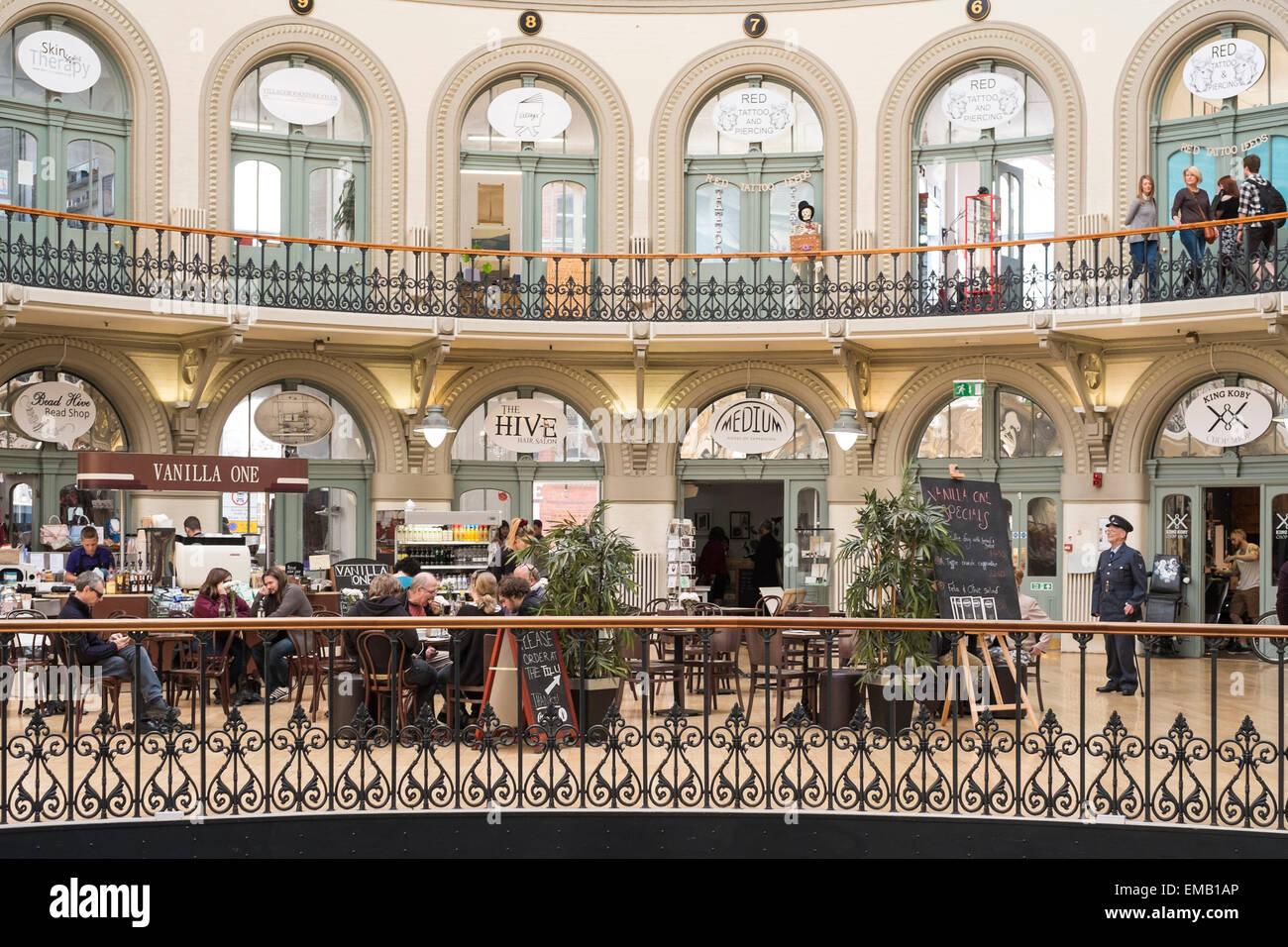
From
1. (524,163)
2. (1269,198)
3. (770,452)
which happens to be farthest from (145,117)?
(1269,198)

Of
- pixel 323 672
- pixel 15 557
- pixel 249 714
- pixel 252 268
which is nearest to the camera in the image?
pixel 249 714

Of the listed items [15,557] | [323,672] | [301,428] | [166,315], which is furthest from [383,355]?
[323,672]

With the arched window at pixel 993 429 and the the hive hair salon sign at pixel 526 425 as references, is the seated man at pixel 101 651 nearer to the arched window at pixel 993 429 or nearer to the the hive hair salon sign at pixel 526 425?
the the hive hair salon sign at pixel 526 425

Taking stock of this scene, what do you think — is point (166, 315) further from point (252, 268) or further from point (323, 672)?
point (323, 672)

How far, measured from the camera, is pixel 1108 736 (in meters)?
6.74

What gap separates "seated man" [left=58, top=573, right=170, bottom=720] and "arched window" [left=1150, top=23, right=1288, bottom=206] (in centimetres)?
1153

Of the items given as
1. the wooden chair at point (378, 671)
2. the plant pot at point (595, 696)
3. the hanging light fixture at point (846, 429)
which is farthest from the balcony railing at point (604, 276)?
the plant pot at point (595, 696)

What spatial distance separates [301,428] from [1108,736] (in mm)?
11134

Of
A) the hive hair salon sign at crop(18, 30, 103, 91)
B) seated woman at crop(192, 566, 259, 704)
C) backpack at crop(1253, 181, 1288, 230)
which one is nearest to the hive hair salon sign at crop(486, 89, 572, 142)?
the hive hair salon sign at crop(18, 30, 103, 91)

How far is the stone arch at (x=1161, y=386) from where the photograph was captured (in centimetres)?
1435

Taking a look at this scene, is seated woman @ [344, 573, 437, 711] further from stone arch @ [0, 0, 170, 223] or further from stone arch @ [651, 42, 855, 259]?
stone arch @ [651, 42, 855, 259]
